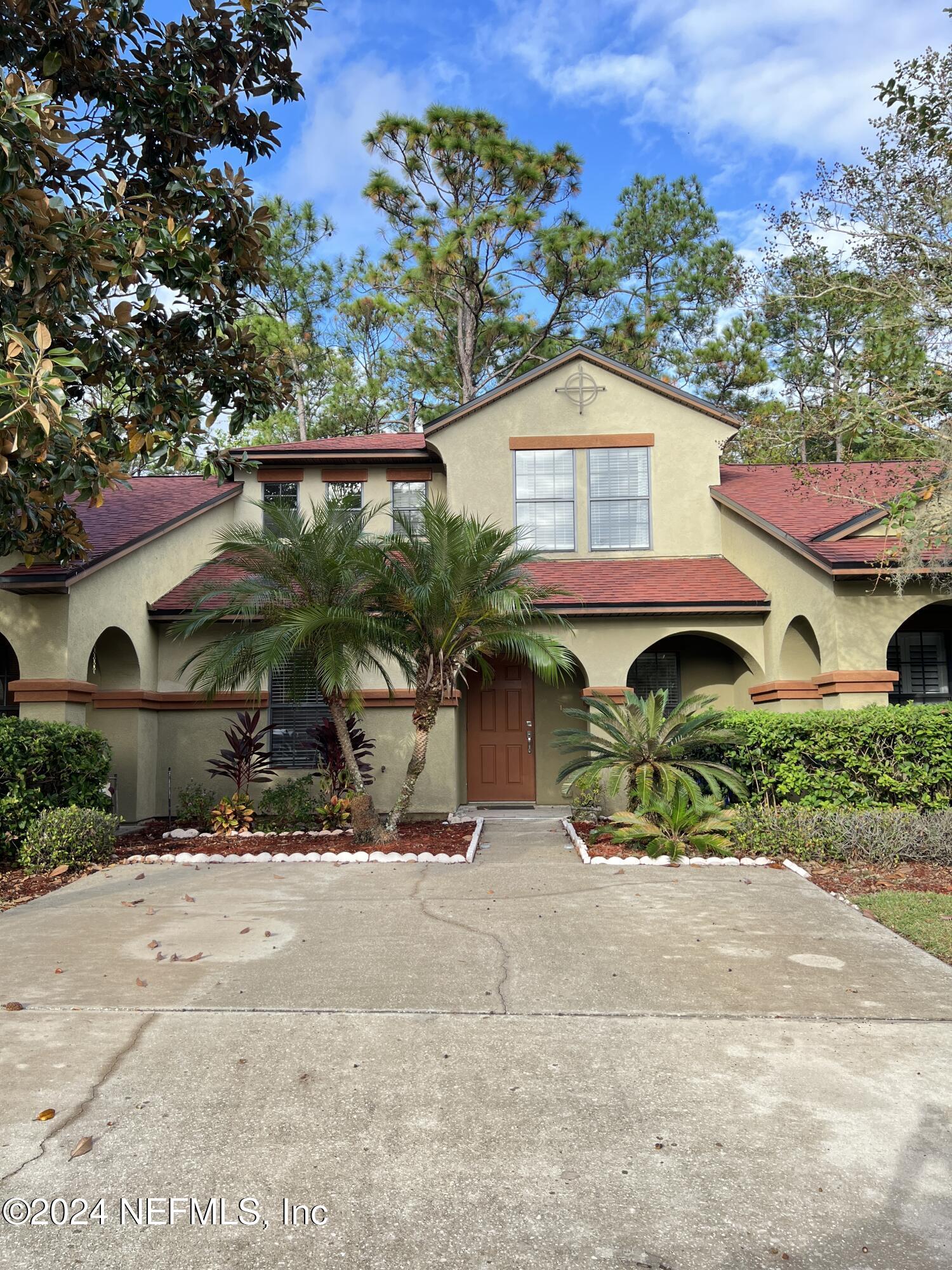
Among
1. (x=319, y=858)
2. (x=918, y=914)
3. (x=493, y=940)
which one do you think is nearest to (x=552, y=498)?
(x=319, y=858)

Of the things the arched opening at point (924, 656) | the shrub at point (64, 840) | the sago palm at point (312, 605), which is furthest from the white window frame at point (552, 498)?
the shrub at point (64, 840)

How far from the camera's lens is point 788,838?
990 cm

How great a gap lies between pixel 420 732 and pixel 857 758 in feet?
16.6

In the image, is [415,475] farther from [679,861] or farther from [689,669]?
[679,861]

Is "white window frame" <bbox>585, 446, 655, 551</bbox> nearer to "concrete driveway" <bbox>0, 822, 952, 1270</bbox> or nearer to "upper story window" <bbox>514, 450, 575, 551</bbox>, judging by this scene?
"upper story window" <bbox>514, 450, 575, 551</bbox>

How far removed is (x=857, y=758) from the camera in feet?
34.9

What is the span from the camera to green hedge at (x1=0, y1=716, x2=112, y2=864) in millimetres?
9680

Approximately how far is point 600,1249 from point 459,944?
353 cm

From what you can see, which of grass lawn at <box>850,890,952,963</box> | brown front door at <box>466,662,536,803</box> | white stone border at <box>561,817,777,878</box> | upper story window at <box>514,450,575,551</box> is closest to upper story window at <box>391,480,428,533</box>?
upper story window at <box>514,450,575,551</box>

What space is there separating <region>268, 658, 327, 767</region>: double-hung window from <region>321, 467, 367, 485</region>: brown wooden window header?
142 inches

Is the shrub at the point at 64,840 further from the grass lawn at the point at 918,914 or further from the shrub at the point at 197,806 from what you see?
the grass lawn at the point at 918,914

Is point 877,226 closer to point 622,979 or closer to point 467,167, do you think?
point 622,979

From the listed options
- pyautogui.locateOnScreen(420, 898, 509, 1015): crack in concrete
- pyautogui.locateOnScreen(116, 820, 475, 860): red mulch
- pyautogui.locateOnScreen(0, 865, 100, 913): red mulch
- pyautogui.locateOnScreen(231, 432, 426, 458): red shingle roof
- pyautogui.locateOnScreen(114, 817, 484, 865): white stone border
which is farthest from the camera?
pyautogui.locateOnScreen(231, 432, 426, 458): red shingle roof

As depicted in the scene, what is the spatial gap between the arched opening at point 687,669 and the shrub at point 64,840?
8.61 metres
